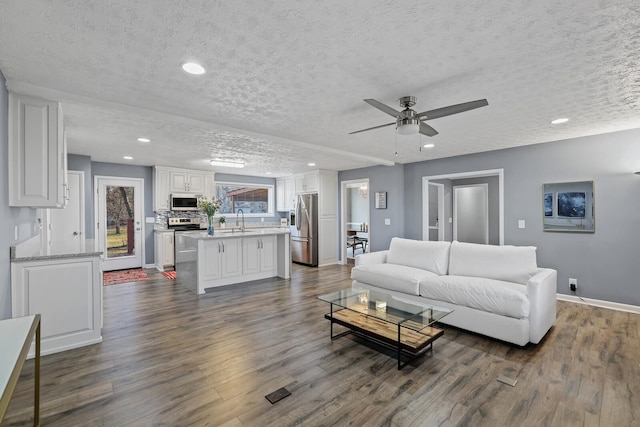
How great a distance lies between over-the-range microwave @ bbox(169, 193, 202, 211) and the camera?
6.68 metres

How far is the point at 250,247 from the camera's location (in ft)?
17.7

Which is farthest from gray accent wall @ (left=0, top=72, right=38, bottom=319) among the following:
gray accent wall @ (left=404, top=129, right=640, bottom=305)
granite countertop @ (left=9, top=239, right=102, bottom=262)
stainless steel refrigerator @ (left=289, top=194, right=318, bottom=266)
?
gray accent wall @ (left=404, top=129, right=640, bottom=305)

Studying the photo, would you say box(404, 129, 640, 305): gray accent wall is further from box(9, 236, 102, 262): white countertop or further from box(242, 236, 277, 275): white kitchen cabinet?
box(9, 236, 102, 262): white countertop

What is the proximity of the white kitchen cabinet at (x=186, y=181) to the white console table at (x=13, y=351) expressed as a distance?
5.52 m

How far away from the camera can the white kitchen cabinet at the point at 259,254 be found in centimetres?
536

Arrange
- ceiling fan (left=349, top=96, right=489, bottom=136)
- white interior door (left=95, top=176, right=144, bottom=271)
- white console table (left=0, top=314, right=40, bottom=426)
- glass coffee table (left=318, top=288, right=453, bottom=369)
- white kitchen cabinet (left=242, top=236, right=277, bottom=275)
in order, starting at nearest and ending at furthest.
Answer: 1. white console table (left=0, top=314, right=40, bottom=426)
2. ceiling fan (left=349, top=96, right=489, bottom=136)
3. glass coffee table (left=318, top=288, right=453, bottom=369)
4. white kitchen cabinet (left=242, top=236, right=277, bottom=275)
5. white interior door (left=95, top=176, right=144, bottom=271)

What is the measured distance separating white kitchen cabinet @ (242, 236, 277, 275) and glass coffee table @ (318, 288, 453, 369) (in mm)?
2599

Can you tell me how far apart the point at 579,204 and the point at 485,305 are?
266 centimetres

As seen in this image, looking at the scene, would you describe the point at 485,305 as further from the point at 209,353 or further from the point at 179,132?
the point at 179,132

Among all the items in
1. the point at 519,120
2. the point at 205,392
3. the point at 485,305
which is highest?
the point at 519,120

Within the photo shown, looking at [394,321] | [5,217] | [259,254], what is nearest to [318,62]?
[394,321]

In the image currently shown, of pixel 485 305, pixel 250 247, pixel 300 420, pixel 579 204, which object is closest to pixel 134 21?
pixel 300 420

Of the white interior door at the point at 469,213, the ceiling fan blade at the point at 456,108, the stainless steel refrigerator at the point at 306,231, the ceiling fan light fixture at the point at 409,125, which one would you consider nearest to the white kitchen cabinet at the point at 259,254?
the stainless steel refrigerator at the point at 306,231

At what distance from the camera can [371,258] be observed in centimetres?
451
